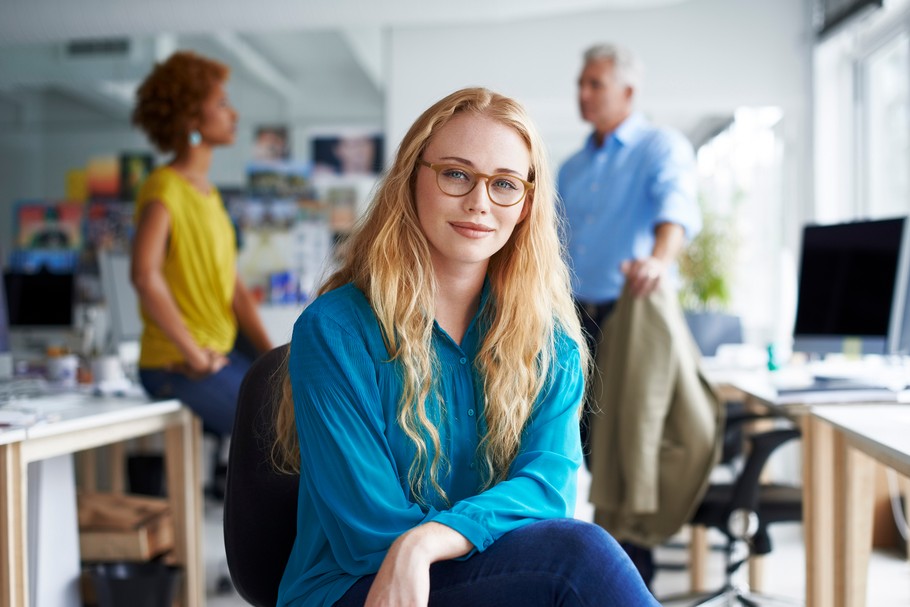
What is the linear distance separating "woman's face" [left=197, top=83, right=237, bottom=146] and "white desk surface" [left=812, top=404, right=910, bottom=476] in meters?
1.98

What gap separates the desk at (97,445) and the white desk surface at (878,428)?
168 cm

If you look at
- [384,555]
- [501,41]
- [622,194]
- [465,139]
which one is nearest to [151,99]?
[622,194]

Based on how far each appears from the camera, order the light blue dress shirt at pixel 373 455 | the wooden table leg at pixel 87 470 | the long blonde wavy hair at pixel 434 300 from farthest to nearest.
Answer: the wooden table leg at pixel 87 470, the long blonde wavy hair at pixel 434 300, the light blue dress shirt at pixel 373 455

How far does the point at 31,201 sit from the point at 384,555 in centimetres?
800

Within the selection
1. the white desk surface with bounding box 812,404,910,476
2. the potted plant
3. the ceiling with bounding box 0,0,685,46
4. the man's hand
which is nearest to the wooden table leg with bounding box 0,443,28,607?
the man's hand

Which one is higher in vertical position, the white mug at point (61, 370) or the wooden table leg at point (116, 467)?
the white mug at point (61, 370)

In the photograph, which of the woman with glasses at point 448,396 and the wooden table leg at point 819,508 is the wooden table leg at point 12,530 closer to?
the woman with glasses at point 448,396

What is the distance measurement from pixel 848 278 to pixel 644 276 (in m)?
0.75

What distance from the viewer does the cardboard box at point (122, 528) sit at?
2.58m

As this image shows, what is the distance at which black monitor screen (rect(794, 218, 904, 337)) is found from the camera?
2.60 metres

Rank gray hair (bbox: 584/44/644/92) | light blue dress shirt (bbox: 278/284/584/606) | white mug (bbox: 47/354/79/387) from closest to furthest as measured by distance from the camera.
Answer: light blue dress shirt (bbox: 278/284/584/606), gray hair (bbox: 584/44/644/92), white mug (bbox: 47/354/79/387)

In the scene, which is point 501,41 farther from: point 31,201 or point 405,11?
point 31,201

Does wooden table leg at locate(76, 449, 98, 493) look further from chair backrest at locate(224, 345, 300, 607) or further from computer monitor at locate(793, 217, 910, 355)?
computer monitor at locate(793, 217, 910, 355)

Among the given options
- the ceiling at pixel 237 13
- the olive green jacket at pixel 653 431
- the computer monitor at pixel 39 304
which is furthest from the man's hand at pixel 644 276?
the computer monitor at pixel 39 304
